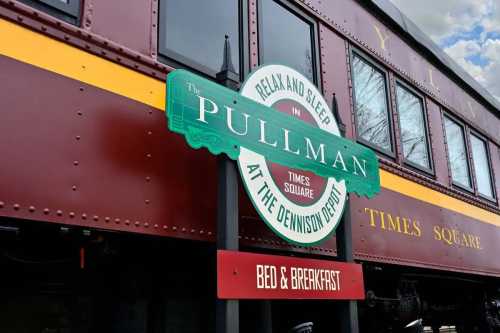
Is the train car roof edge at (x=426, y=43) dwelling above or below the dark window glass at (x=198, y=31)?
above

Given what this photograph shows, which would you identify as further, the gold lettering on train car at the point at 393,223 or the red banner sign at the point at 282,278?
the gold lettering on train car at the point at 393,223

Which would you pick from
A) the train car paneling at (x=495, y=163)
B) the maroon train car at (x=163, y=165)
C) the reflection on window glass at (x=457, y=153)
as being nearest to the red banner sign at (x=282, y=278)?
the maroon train car at (x=163, y=165)

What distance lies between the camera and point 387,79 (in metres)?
4.57

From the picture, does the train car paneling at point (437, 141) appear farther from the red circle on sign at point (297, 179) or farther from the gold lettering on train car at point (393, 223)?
the red circle on sign at point (297, 179)

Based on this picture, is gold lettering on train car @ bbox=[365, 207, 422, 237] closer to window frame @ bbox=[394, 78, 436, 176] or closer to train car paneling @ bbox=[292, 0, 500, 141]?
window frame @ bbox=[394, 78, 436, 176]

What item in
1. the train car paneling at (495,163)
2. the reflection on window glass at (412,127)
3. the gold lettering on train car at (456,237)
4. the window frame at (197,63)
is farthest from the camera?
the train car paneling at (495,163)

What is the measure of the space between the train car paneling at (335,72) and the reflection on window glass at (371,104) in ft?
0.63

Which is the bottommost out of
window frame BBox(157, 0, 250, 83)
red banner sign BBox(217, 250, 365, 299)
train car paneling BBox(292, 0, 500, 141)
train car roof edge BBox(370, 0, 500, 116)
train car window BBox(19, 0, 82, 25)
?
red banner sign BBox(217, 250, 365, 299)

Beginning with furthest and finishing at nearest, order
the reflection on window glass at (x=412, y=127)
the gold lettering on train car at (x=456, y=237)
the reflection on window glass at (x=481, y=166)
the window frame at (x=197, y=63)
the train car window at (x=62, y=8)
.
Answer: the reflection on window glass at (x=481, y=166) < the reflection on window glass at (x=412, y=127) < the gold lettering on train car at (x=456, y=237) < the window frame at (x=197, y=63) < the train car window at (x=62, y=8)

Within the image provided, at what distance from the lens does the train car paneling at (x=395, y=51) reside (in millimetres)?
4000

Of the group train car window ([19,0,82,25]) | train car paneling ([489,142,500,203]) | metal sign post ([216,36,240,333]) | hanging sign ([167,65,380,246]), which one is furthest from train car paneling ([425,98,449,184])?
train car window ([19,0,82,25])

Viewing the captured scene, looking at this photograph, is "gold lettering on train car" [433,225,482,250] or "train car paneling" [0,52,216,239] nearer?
"train car paneling" [0,52,216,239]

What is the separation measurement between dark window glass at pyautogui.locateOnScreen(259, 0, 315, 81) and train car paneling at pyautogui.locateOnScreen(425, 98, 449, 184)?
75.8 inches

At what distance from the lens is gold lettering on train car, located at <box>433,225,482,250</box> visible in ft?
14.8
